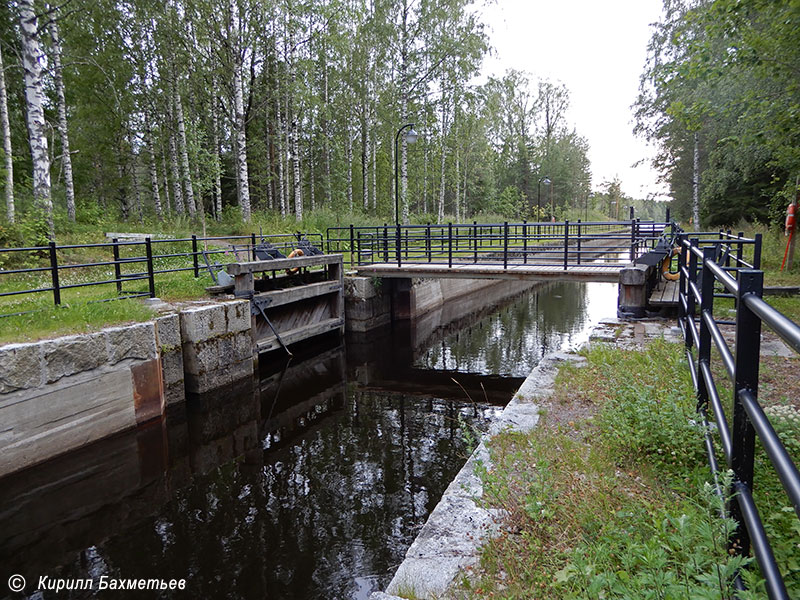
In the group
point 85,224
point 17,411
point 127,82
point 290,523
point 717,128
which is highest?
point 127,82

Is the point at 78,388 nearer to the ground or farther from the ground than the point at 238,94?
nearer to the ground

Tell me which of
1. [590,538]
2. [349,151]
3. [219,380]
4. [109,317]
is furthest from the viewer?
[349,151]

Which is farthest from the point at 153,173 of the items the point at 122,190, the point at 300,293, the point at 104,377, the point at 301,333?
the point at 104,377

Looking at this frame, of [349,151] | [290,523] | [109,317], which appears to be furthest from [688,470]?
[349,151]

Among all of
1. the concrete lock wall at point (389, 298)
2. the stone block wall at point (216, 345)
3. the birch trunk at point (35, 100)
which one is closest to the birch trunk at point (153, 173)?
the birch trunk at point (35, 100)

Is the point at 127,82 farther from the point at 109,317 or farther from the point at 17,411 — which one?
the point at 17,411

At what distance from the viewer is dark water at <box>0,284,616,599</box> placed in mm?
4728

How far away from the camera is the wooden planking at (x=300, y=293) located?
36.0 feet

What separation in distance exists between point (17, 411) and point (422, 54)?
22.5 meters

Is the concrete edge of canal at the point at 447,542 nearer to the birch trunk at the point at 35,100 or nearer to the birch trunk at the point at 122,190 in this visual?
the birch trunk at the point at 35,100

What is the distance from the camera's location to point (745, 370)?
1635 mm

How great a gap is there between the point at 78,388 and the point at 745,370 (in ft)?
24.8

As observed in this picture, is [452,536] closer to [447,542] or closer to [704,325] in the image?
[447,542]

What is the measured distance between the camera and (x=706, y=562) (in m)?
1.95
